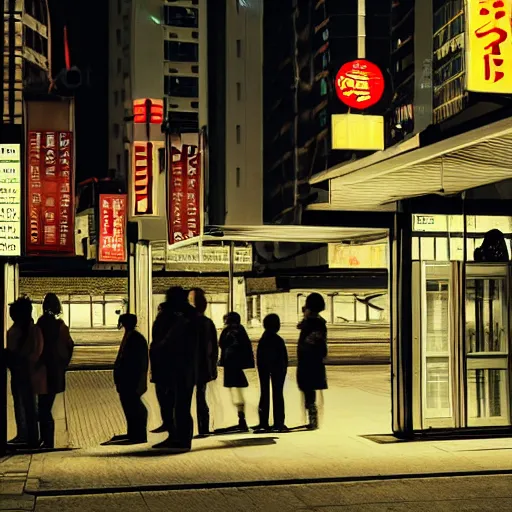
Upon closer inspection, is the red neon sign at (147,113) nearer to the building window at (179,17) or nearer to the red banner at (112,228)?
the red banner at (112,228)

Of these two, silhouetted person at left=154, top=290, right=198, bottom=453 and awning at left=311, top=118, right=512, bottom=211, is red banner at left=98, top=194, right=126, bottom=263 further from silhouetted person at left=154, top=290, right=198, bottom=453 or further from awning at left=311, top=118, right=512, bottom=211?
silhouetted person at left=154, top=290, right=198, bottom=453

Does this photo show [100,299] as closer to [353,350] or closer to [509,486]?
[353,350]

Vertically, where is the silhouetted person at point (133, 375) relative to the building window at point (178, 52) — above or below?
below

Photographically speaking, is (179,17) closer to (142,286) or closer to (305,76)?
(305,76)

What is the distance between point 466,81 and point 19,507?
223 inches

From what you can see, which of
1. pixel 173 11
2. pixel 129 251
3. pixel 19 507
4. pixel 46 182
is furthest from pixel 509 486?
pixel 173 11

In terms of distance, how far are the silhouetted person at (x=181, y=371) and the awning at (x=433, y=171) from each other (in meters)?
2.28

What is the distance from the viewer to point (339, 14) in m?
55.1

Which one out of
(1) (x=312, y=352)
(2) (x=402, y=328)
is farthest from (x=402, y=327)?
(1) (x=312, y=352)

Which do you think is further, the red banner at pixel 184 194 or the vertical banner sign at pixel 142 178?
the vertical banner sign at pixel 142 178

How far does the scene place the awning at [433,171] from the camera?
1058cm

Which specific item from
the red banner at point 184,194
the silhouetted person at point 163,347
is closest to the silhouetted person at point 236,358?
the silhouetted person at point 163,347

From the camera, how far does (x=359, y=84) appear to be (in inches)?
1390

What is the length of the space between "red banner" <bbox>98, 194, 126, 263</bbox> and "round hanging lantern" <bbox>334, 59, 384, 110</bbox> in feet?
27.8
